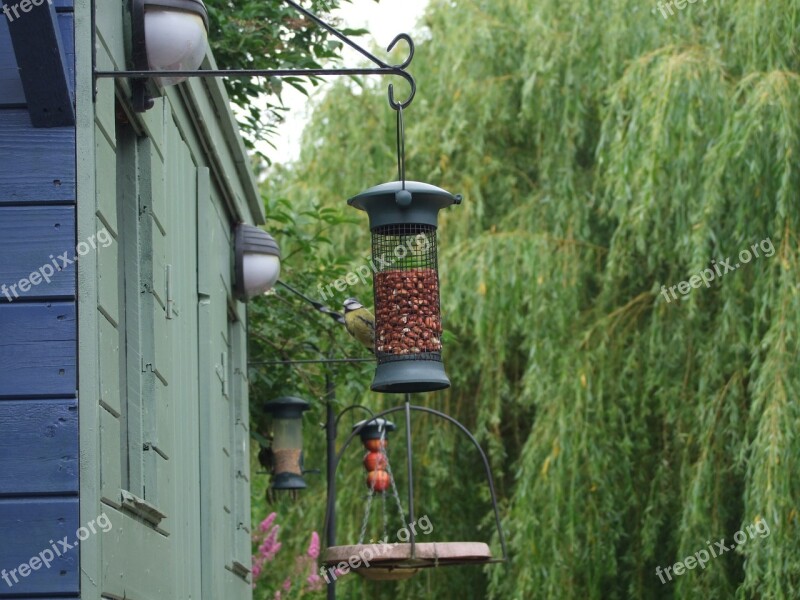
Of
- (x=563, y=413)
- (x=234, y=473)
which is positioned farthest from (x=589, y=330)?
(x=234, y=473)

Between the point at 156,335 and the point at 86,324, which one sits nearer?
the point at 86,324

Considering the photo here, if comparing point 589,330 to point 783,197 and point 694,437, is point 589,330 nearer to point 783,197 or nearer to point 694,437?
point 694,437

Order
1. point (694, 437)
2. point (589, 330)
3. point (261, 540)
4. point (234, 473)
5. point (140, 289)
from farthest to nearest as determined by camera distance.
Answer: point (261, 540)
point (589, 330)
point (694, 437)
point (234, 473)
point (140, 289)

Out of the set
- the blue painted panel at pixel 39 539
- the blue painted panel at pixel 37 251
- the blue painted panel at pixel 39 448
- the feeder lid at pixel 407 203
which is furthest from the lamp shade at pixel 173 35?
the feeder lid at pixel 407 203

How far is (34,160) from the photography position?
11.4ft

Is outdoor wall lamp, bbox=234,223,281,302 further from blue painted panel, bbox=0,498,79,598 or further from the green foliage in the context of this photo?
blue painted panel, bbox=0,498,79,598

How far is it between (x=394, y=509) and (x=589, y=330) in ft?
7.66

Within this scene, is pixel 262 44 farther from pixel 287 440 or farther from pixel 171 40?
pixel 171 40

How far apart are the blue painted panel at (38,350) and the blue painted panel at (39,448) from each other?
0.13 ft

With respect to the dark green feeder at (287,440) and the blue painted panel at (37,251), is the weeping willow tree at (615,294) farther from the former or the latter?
the blue painted panel at (37,251)

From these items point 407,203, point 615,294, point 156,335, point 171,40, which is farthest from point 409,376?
point 615,294

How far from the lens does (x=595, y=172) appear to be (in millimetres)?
10758

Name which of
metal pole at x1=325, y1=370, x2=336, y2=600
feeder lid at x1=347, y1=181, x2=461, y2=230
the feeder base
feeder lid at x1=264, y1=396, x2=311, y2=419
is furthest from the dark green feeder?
feeder lid at x1=347, y1=181, x2=461, y2=230

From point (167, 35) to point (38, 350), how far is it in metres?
1.14
